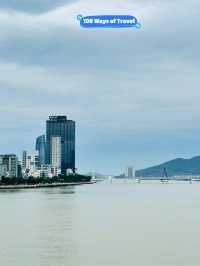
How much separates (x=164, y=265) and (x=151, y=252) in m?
4.17

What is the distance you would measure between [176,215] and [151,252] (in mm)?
23550

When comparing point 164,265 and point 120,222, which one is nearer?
point 164,265

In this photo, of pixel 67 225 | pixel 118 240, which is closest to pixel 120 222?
pixel 67 225

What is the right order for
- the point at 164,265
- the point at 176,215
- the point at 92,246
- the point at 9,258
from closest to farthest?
the point at 164,265 → the point at 9,258 → the point at 92,246 → the point at 176,215

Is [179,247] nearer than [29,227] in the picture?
Yes

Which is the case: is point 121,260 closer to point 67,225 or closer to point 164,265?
point 164,265

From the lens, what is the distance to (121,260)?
98.2ft

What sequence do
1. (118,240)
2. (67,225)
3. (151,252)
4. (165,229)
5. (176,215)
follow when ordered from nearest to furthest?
(151,252) → (118,240) → (165,229) → (67,225) → (176,215)

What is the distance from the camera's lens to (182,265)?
28547 millimetres

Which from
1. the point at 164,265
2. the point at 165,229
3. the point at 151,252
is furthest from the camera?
the point at 165,229

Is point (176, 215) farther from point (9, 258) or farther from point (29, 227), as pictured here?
point (9, 258)

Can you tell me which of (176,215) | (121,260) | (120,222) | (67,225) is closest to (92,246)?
(121,260)

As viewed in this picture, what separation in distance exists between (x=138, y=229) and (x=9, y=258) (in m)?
15.2

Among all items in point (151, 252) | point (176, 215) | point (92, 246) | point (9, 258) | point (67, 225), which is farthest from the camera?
point (176, 215)
